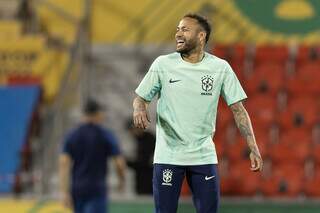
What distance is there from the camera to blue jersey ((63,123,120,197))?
880 centimetres

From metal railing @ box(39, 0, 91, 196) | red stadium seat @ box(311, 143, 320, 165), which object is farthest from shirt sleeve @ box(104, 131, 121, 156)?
red stadium seat @ box(311, 143, 320, 165)

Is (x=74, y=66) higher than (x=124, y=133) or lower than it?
higher

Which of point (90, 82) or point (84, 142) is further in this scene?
point (90, 82)

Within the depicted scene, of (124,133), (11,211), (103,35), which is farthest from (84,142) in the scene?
(103,35)

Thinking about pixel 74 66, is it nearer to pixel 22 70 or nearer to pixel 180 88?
pixel 22 70

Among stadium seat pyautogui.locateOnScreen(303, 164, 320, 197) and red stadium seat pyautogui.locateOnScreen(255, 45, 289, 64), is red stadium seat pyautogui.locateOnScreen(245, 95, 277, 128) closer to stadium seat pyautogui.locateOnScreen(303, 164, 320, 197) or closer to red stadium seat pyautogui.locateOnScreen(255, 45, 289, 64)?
red stadium seat pyautogui.locateOnScreen(255, 45, 289, 64)

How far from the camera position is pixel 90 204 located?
354 inches

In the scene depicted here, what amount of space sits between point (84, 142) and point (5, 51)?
17.3 feet

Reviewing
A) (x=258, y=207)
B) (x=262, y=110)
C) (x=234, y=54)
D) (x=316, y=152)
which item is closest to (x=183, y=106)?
(x=258, y=207)

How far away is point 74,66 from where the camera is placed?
1338cm

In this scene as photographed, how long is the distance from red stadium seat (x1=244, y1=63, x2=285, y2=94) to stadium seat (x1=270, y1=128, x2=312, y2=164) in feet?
2.41

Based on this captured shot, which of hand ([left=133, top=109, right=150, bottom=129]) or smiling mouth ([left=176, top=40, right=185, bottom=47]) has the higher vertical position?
smiling mouth ([left=176, top=40, right=185, bottom=47])

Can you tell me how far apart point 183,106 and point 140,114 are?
328 mm

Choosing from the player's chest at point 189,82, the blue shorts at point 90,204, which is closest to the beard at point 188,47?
the player's chest at point 189,82
